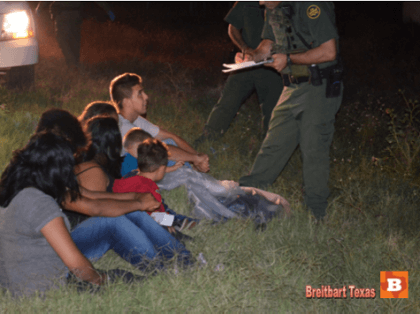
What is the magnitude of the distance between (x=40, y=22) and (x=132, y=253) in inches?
629

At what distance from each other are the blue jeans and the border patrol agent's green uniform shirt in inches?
126

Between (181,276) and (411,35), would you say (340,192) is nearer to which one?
(181,276)

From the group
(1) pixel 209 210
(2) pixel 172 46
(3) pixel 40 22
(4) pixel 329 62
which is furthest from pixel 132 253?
(3) pixel 40 22

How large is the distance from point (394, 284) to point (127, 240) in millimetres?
1721

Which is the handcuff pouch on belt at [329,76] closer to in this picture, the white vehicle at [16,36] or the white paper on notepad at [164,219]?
the white paper on notepad at [164,219]

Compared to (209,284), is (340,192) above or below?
below

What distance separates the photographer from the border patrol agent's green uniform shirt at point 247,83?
5.94 meters

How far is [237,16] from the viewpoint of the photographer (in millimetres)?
5973

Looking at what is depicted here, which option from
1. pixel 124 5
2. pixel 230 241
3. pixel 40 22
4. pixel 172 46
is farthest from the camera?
pixel 124 5

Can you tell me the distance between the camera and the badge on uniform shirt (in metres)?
3.82

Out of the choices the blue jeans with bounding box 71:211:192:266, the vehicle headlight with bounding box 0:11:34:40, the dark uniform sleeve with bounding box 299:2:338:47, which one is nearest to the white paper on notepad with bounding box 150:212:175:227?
the blue jeans with bounding box 71:211:192:266

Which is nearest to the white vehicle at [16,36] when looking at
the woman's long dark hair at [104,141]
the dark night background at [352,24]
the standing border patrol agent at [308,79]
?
the woman's long dark hair at [104,141]

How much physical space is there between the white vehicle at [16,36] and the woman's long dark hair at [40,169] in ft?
7.86

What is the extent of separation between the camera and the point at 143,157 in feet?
11.6
